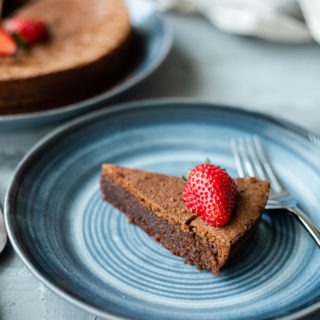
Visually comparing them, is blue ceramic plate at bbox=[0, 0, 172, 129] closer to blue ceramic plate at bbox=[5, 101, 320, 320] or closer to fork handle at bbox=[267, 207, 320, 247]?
blue ceramic plate at bbox=[5, 101, 320, 320]

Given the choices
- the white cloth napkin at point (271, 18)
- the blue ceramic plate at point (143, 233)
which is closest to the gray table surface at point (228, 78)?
the white cloth napkin at point (271, 18)

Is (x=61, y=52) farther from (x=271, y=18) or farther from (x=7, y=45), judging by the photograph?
(x=271, y=18)

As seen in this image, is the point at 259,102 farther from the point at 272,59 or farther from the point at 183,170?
the point at 183,170

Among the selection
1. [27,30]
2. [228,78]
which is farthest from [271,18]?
[27,30]

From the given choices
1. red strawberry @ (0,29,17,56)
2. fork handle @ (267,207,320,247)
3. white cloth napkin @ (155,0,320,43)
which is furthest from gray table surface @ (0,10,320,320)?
fork handle @ (267,207,320,247)

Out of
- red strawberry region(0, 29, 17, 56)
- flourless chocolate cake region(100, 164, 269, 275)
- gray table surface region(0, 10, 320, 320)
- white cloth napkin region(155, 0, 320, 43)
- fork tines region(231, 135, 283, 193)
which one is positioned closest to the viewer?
flourless chocolate cake region(100, 164, 269, 275)

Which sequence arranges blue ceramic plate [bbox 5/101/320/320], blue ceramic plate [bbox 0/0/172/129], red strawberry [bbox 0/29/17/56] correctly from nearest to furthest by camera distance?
blue ceramic plate [bbox 5/101/320/320] < blue ceramic plate [bbox 0/0/172/129] < red strawberry [bbox 0/29/17/56]

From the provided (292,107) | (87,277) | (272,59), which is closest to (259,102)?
(292,107)
